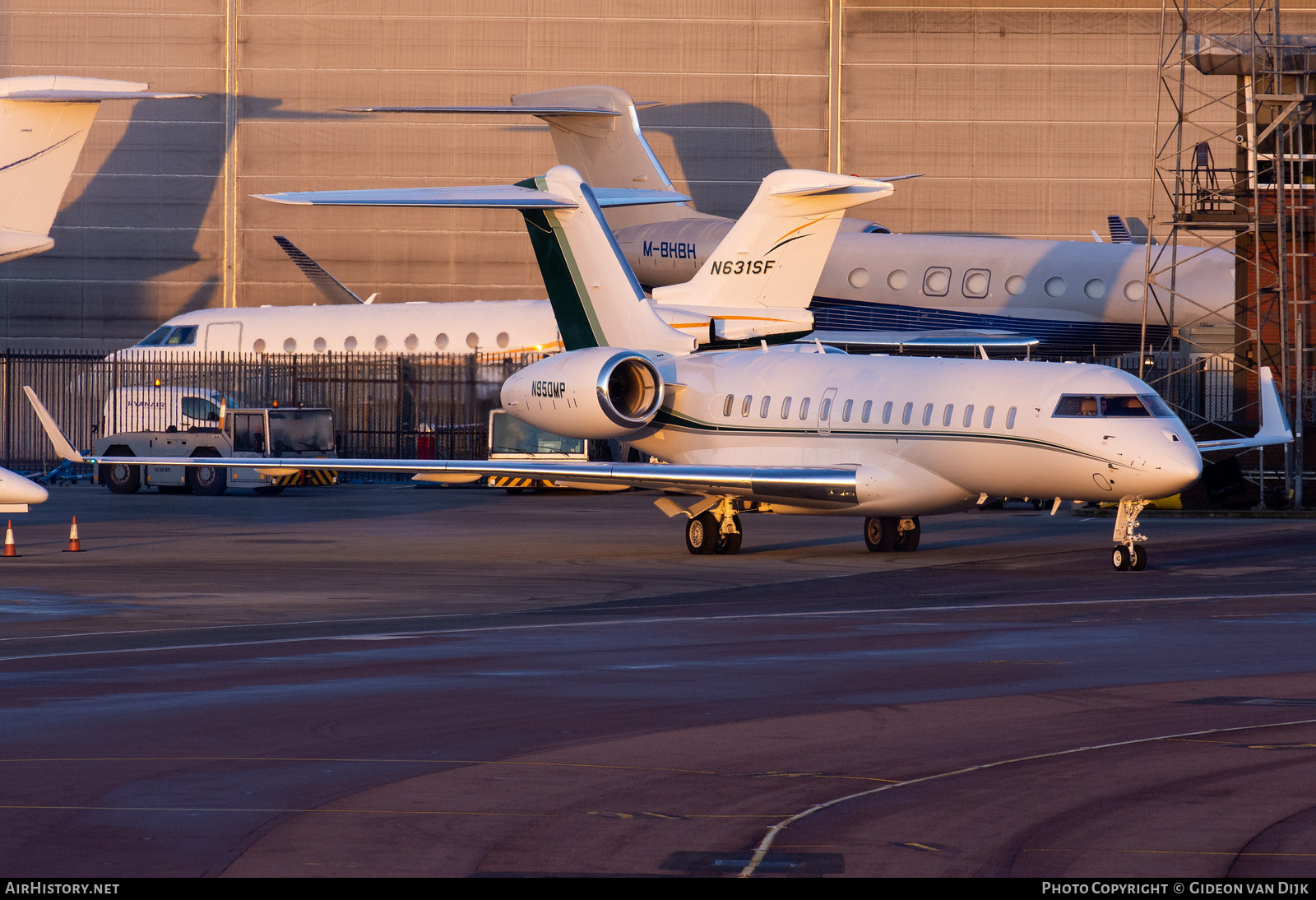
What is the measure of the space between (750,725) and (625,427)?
44.5 ft

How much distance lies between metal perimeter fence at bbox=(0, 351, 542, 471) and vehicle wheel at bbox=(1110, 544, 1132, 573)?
21.9 metres

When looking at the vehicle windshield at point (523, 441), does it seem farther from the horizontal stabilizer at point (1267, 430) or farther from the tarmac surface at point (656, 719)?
the horizontal stabilizer at point (1267, 430)

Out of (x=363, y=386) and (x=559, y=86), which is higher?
(x=559, y=86)

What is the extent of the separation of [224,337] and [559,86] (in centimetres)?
1248

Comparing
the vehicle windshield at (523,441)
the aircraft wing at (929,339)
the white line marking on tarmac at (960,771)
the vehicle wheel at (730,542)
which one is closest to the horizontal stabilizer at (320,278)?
the vehicle windshield at (523,441)

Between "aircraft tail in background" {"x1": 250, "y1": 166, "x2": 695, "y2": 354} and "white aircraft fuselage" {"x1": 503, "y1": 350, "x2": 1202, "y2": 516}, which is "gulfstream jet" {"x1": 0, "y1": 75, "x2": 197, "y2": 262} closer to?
"aircraft tail in background" {"x1": 250, "y1": 166, "x2": 695, "y2": 354}

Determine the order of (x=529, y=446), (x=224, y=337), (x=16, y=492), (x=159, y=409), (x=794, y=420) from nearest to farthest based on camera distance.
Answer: (x=16, y=492)
(x=794, y=420)
(x=529, y=446)
(x=159, y=409)
(x=224, y=337)

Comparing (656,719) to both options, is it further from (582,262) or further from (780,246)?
(780,246)

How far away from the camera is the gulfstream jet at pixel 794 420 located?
65.6 feet

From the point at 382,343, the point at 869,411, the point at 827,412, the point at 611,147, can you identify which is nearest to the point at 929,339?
the point at 611,147

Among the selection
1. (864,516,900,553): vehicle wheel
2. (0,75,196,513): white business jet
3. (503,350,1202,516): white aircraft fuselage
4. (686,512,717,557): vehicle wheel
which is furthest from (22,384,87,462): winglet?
(864,516,900,553): vehicle wheel

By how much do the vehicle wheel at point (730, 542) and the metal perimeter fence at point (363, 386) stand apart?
18.0 metres

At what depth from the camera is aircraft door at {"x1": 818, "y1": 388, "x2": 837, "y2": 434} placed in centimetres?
2197

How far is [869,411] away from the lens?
21578 millimetres
